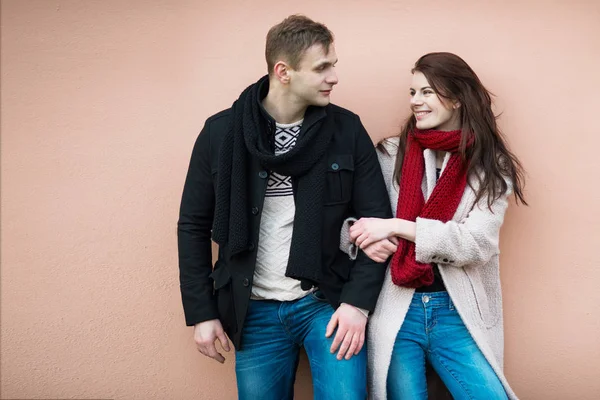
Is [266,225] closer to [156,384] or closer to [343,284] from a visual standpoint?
[343,284]

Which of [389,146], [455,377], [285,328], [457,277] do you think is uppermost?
[389,146]

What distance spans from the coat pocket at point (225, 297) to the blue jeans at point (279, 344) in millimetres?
64

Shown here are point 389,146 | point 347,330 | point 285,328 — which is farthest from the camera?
point 389,146

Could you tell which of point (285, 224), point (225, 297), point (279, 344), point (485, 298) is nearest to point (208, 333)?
point (225, 297)

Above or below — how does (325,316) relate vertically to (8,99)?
below

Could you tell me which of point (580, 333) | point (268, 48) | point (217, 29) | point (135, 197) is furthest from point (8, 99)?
point (580, 333)

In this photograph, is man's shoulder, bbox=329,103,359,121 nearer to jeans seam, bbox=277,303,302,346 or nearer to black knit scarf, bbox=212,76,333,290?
black knit scarf, bbox=212,76,333,290

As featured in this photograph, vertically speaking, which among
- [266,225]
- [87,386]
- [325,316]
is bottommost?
[87,386]

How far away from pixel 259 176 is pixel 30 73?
1.29 meters

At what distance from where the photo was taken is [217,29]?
2641 mm

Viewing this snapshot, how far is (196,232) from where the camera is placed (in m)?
2.29

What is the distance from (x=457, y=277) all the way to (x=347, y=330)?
1.66 feet

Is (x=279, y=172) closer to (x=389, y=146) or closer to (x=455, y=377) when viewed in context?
(x=389, y=146)

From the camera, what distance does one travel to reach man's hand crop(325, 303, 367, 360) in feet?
6.98
